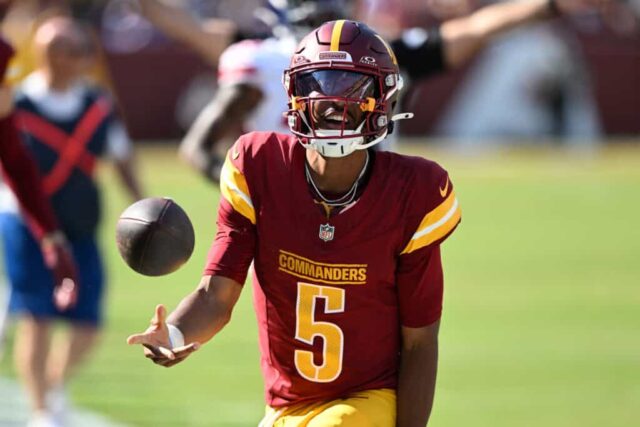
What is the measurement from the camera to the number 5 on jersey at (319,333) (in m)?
4.47

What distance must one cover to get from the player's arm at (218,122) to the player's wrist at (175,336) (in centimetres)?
229

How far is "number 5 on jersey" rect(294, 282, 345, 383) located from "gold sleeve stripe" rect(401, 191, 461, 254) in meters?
0.27

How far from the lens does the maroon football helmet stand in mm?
4340

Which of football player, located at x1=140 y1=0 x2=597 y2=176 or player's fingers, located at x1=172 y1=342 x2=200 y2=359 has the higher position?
football player, located at x1=140 y1=0 x2=597 y2=176

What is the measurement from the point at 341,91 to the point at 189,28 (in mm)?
2740

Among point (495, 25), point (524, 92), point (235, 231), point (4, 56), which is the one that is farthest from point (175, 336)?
point (524, 92)

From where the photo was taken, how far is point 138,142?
80.3 ft

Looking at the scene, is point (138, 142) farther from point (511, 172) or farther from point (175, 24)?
point (175, 24)

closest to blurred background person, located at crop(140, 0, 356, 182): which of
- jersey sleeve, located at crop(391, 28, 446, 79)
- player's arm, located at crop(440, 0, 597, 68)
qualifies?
jersey sleeve, located at crop(391, 28, 446, 79)

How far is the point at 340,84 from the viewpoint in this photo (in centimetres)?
436

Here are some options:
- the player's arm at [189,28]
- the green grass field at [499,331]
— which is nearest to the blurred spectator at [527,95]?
the green grass field at [499,331]

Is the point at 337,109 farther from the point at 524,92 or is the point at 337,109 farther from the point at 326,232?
the point at 524,92

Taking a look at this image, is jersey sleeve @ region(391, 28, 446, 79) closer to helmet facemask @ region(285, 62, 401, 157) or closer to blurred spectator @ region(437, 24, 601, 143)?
helmet facemask @ region(285, 62, 401, 157)

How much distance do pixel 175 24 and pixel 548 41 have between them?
17729mm
